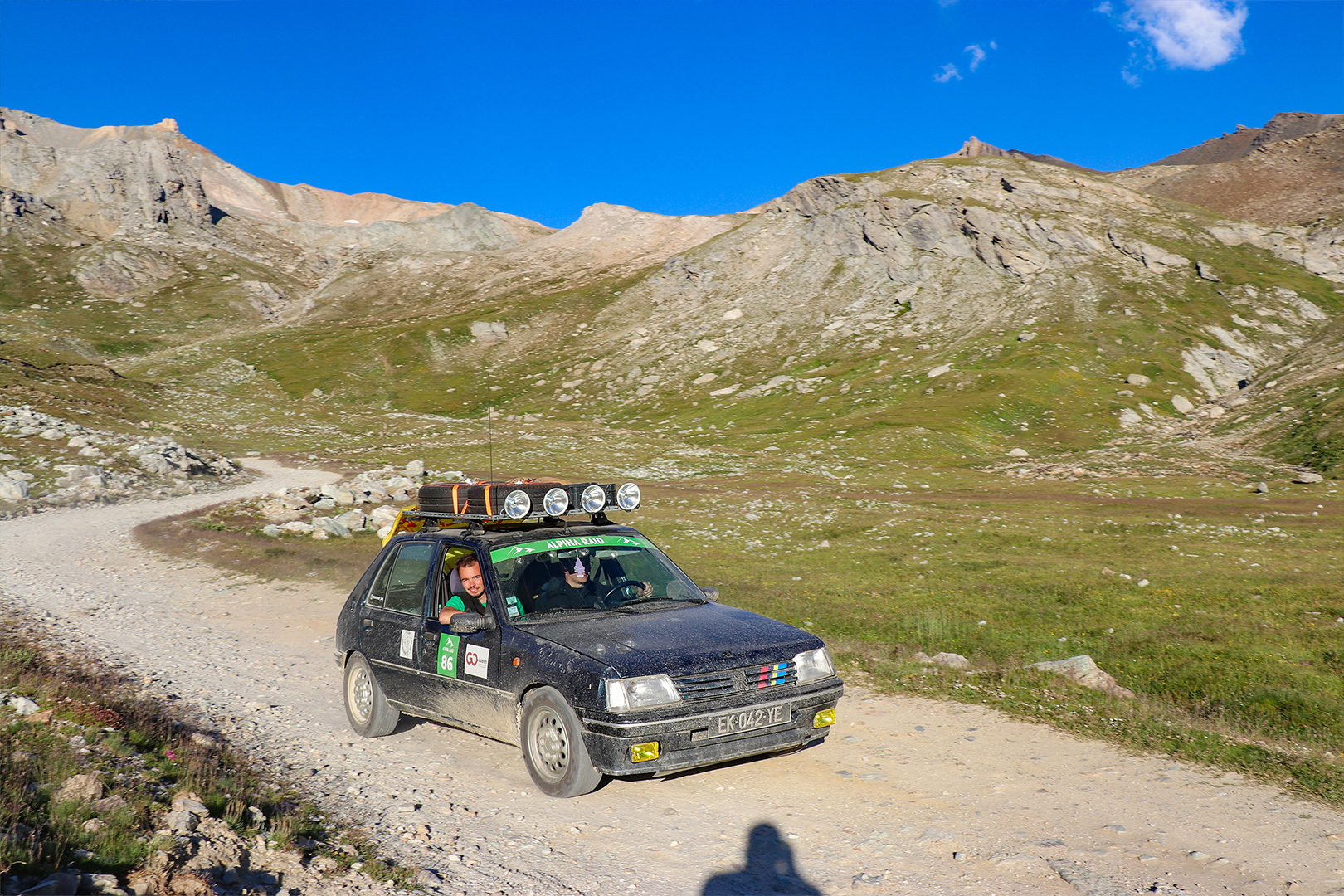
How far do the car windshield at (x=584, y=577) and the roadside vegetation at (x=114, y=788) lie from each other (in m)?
2.54

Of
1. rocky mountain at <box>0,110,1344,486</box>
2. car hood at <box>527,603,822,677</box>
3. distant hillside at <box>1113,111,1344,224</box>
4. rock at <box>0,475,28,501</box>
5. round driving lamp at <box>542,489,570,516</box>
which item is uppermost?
distant hillside at <box>1113,111,1344,224</box>

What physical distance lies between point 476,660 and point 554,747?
1.23 m

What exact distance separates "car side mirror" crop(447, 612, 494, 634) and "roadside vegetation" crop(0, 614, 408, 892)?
6.15ft

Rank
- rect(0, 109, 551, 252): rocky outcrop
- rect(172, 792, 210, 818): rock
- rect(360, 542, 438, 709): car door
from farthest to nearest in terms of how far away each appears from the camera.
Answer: rect(0, 109, 551, 252): rocky outcrop, rect(360, 542, 438, 709): car door, rect(172, 792, 210, 818): rock

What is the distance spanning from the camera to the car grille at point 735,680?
22.7ft

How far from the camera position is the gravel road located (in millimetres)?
5750

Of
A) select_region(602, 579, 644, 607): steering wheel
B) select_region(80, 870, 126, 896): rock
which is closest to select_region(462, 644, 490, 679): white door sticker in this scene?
select_region(602, 579, 644, 607): steering wheel

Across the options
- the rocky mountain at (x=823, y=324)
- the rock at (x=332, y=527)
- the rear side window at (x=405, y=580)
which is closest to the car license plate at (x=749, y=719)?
the rear side window at (x=405, y=580)

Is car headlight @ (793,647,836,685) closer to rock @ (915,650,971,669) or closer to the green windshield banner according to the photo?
the green windshield banner

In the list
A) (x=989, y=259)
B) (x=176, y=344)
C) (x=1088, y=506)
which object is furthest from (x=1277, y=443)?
(x=176, y=344)

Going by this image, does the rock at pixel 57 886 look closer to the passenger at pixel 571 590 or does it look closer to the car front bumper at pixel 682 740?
the car front bumper at pixel 682 740

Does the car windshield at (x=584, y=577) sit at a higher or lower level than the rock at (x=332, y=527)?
higher

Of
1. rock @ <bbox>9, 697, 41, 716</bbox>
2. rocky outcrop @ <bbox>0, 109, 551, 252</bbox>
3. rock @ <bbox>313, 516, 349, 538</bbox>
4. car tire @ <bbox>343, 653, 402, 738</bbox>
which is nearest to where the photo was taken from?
rock @ <bbox>9, 697, 41, 716</bbox>

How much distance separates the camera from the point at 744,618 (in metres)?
8.27
